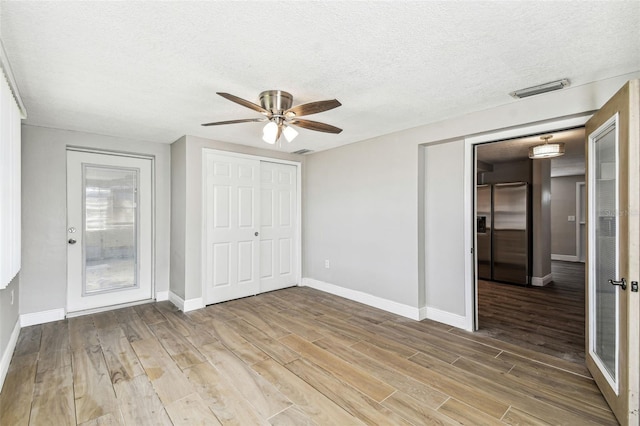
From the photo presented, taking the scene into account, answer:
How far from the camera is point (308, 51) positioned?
76.4 inches

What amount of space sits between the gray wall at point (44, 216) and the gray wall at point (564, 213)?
10458 millimetres

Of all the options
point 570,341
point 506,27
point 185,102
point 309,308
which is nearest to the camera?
point 506,27

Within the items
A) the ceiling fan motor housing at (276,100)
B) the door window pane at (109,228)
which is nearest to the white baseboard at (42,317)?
the door window pane at (109,228)

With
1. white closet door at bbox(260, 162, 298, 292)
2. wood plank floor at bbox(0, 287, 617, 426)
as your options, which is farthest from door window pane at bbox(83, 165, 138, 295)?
white closet door at bbox(260, 162, 298, 292)

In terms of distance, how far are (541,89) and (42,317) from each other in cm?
566

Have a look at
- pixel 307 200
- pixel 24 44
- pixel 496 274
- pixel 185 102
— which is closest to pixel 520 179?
pixel 496 274

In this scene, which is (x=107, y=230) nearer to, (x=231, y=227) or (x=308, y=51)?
(x=231, y=227)

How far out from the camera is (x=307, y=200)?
5.32m

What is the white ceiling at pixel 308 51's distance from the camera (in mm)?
1563

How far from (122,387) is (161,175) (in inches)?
118

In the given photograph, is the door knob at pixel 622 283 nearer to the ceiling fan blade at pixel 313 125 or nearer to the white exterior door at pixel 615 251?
the white exterior door at pixel 615 251

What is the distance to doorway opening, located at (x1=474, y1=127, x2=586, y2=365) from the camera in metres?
3.76

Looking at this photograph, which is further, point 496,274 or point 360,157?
point 496,274

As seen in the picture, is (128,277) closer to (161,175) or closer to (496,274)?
(161,175)
